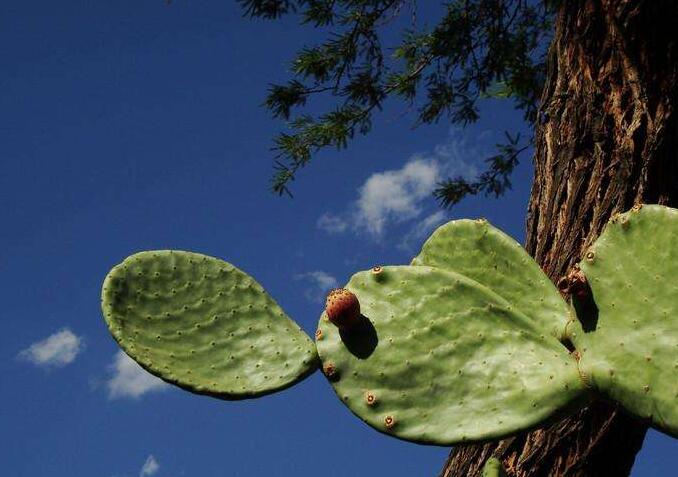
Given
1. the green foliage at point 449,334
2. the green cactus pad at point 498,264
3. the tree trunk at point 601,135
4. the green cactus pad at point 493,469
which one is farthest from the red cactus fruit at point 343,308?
the tree trunk at point 601,135

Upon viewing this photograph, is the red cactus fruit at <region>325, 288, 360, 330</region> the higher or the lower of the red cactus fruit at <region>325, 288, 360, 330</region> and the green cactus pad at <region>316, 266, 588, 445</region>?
the higher

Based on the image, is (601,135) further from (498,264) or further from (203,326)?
(203,326)

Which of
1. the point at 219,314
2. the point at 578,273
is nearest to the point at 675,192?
the point at 578,273

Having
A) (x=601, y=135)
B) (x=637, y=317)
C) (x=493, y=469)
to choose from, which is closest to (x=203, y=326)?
(x=493, y=469)

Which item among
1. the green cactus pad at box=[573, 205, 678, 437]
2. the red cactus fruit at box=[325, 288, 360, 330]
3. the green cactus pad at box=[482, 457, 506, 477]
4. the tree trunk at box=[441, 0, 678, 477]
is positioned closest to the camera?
the green cactus pad at box=[573, 205, 678, 437]

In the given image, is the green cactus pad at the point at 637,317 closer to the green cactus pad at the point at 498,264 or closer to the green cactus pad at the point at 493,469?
the green cactus pad at the point at 498,264

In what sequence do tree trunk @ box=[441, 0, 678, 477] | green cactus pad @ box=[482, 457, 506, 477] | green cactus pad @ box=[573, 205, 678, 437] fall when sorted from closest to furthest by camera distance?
green cactus pad @ box=[573, 205, 678, 437] < green cactus pad @ box=[482, 457, 506, 477] < tree trunk @ box=[441, 0, 678, 477]

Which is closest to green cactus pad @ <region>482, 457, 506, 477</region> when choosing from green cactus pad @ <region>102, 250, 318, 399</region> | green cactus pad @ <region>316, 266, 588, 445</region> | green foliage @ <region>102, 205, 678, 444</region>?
green foliage @ <region>102, 205, 678, 444</region>

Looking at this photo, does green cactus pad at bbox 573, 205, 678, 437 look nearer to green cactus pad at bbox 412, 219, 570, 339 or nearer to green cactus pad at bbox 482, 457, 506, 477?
green cactus pad at bbox 412, 219, 570, 339
